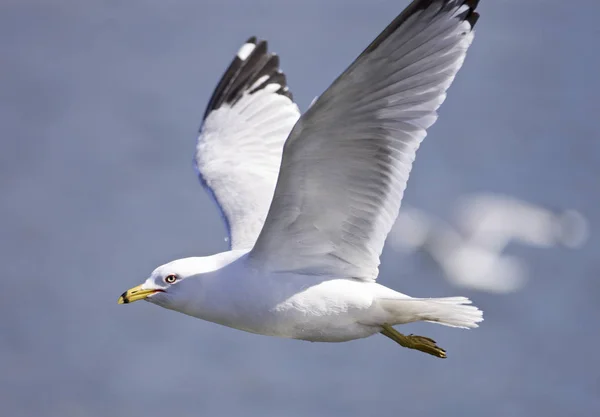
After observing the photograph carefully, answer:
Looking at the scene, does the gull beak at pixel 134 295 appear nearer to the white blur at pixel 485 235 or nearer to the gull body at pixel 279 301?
the gull body at pixel 279 301

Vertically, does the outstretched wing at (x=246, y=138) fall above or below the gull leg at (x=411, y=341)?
above

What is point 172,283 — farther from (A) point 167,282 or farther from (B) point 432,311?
(B) point 432,311

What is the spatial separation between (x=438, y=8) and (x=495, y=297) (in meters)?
6.03

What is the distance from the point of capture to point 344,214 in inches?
200

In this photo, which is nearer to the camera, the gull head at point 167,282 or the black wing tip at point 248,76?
the gull head at point 167,282

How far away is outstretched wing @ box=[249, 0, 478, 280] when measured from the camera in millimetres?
4664

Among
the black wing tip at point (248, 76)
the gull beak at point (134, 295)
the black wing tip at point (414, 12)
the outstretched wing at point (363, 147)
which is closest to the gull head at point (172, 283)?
the gull beak at point (134, 295)

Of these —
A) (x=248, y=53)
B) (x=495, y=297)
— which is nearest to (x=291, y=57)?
(x=495, y=297)

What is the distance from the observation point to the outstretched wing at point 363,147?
4.66 meters

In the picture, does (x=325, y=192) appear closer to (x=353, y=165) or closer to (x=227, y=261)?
(x=353, y=165)

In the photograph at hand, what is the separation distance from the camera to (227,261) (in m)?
5.14

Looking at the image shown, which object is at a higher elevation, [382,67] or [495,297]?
[495,297]

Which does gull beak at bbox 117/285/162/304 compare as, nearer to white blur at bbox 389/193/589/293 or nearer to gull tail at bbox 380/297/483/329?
gull tail at bbox 380/297/483/329

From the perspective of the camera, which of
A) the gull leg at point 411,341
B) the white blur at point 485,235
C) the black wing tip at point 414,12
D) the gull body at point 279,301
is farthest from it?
the white blur at point 485,235
